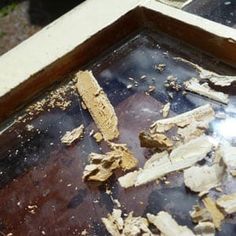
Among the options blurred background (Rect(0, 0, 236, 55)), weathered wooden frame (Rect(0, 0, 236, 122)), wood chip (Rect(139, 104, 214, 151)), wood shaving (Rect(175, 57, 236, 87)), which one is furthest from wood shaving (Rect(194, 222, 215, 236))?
blurred background (Rect(0, 0, 236, 55))

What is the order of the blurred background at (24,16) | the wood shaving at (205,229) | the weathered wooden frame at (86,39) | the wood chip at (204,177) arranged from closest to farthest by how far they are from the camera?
the wood shaving at (205,229) → the wood chip at (204,177) → the weathered wooden frame at (86,39) → the blurred background at (24,16)

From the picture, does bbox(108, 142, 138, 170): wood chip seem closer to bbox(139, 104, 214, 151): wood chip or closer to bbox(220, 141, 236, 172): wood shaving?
bbox(139, 104, 214, 151): wood chip

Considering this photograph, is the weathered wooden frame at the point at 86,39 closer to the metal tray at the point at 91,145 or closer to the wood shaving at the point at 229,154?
the metal tray at the point at 91,145

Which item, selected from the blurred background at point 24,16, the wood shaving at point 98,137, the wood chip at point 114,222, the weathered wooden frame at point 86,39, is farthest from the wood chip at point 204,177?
the blurred background at point 24,16

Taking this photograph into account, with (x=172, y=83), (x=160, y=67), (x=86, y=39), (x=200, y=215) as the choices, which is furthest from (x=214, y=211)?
(x=86, y=39)

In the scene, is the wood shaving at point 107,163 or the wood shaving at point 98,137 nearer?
the wood shaving at point 107,163

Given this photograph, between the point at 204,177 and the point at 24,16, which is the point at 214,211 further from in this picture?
the point at 24,16
